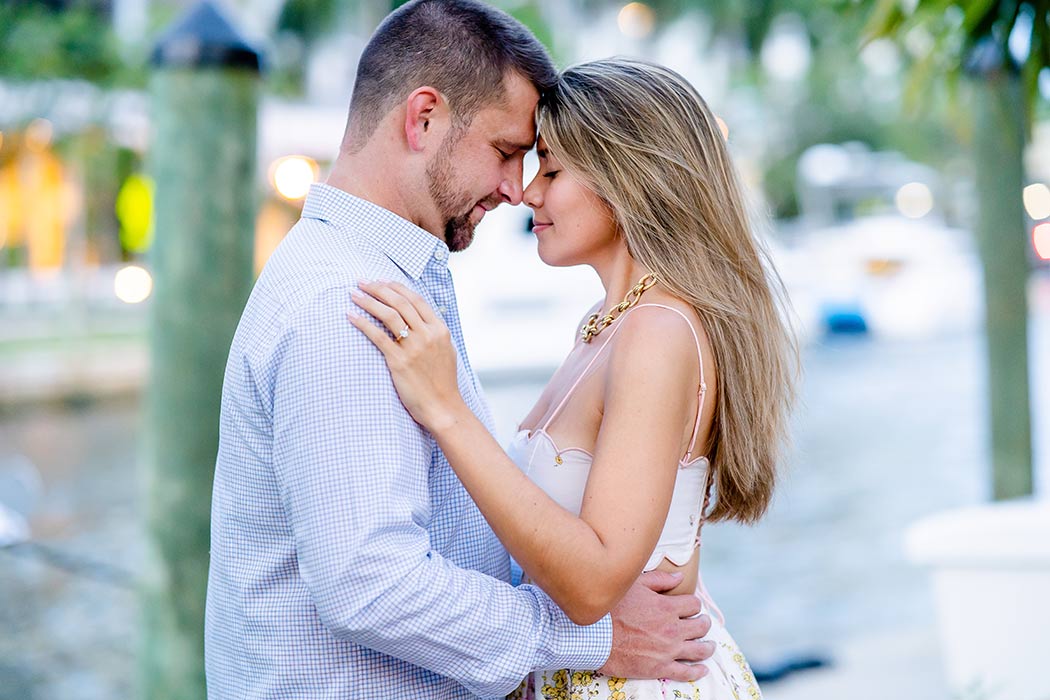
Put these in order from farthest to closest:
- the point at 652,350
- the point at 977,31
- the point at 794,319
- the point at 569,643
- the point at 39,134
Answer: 1. the point at 39,134
2. the point at 794,319
3. the point at 977,31
4. the point at 652,350
5. the point at 569,643

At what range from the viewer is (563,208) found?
7.19 feet

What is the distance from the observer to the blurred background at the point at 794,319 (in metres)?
4.00

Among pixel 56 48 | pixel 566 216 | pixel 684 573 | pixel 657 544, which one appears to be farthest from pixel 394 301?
pixel 56 48

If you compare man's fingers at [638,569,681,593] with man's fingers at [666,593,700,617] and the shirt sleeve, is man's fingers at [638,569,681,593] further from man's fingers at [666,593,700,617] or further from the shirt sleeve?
the shirt sleeve

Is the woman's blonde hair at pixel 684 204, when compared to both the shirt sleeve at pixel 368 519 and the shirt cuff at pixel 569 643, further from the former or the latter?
the shirt sleeve at pixel 368 519

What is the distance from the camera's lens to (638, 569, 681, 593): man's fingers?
2061 millimetres

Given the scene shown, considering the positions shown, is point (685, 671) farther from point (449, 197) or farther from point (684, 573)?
point (449, 197)

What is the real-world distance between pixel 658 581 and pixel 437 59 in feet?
3.29

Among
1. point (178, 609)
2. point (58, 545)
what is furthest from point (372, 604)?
point (58, 545)

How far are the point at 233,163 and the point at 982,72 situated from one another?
3.24 metres

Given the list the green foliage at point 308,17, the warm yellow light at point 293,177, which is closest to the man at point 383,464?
the warm yellow light at point 293,177

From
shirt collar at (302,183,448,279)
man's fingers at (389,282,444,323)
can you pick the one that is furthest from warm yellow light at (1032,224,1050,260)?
man's fingers at (389,282,444,323)

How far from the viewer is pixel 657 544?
2.07 meters

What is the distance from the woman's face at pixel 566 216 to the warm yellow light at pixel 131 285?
20640 mm
